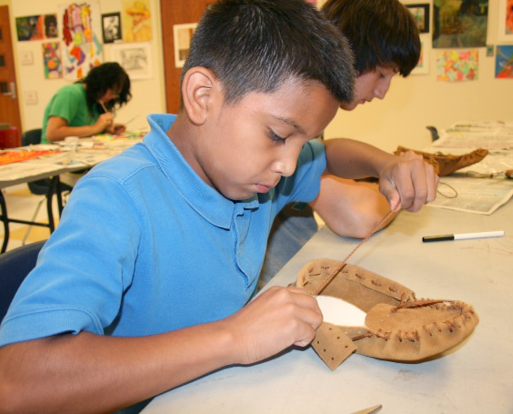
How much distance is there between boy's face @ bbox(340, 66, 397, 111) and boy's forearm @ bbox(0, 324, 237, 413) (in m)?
0.91

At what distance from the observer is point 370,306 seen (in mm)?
726

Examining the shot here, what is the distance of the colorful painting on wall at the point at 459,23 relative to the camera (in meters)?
3.17

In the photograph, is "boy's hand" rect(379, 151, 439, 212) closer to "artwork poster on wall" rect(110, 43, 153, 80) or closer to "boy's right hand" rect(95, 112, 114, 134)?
"boy's right hand" rect(95, 112, 114, 134)

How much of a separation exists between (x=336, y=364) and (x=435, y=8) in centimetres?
331

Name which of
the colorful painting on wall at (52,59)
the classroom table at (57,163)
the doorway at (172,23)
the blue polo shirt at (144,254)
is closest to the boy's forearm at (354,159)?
the blue polo shirt at (144,254)

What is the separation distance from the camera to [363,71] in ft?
4.16

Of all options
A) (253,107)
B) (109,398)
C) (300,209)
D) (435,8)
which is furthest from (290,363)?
(435,8)

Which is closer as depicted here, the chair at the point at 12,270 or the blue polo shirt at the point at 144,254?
the blue polo shirt at the point at 144,254

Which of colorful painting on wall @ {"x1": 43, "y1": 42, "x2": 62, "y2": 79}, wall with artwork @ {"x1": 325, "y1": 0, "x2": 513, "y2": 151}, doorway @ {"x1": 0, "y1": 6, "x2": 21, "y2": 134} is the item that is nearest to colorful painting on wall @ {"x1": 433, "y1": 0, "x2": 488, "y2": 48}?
wall with artwork @ {"x1": 325, "y1": 0, "x2": 513, "y2": 151}

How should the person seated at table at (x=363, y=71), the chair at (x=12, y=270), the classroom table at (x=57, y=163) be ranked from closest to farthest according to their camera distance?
the chair at (x=12, y=270) → the person seated at table at (x=363, y=71) → the classroom table at (x=57, y=163)

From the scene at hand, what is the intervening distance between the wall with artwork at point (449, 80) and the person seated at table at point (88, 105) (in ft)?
5.38

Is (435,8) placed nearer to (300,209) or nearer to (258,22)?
(300,209)

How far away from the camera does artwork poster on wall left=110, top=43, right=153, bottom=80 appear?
4277mm

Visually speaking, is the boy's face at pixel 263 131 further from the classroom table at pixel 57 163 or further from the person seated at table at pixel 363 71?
the classroom table at pixel 57 163
